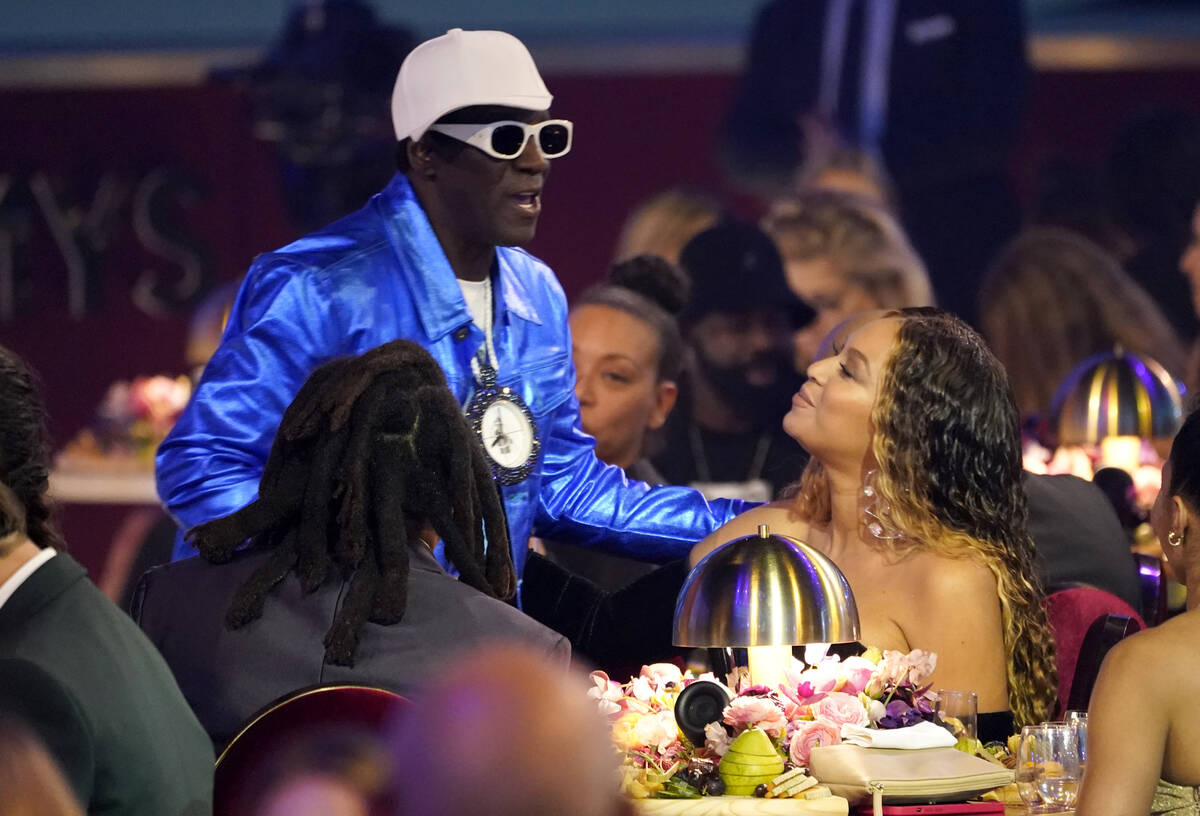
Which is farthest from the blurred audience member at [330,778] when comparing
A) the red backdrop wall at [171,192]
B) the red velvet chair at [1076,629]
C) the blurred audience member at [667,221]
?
the red backdrop wall at [171,192]

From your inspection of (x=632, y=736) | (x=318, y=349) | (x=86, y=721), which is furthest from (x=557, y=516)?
(x=86, y=721)

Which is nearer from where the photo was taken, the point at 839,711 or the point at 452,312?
the point at 839,711

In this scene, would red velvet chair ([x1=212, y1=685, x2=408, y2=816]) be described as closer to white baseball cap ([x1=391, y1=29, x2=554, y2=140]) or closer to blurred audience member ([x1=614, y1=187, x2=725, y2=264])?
white baseball cap ([x1=391, y1=29, x2=554, y2=140])

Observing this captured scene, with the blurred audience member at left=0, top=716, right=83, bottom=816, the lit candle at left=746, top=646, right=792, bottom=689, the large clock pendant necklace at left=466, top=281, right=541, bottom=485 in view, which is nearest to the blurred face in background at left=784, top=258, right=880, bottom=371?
the large clock pendant necklace at left=466, top=281, right=541, bottom=485

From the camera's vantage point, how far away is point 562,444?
4141 mm

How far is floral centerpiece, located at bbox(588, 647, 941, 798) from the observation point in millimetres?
2807

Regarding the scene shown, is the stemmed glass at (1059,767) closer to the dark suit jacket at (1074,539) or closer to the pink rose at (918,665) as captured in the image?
the pink rose at (918,665)

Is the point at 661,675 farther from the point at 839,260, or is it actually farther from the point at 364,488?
the point at 839,260

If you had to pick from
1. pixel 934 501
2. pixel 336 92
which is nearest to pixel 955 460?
pixel 934 501

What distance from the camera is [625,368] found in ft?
17.6

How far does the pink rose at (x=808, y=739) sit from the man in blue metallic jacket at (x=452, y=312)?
1188mm

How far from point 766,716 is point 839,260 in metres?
5.61

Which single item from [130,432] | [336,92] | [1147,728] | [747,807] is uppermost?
[336,92]

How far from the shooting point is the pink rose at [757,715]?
9.21 ft
